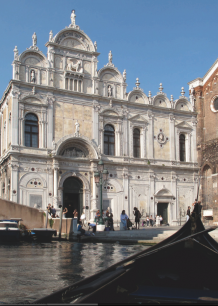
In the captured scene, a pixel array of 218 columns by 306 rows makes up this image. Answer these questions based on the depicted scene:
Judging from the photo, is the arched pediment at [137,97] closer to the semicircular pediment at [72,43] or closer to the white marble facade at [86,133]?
the white marble facade at [86,133]

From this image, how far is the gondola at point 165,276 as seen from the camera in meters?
3.12

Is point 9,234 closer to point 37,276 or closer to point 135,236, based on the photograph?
point 135,236

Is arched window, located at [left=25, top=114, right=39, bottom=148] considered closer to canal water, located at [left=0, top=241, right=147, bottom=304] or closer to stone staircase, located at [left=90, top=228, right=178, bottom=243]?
stone staircase, located at [left=90, top=228, right=178, bottom=243]

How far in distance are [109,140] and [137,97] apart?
4.46m

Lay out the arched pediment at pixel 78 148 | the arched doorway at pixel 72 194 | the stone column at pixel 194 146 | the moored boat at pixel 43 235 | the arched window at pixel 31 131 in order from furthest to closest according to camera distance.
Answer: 1. the stone column at pixel 194 146
2. the arched pediment at pixel 78 148
3. the arched doorway at pixel 72 194
4. the arched window at pixel 31 131
5. the moored boat at pixel 43 235

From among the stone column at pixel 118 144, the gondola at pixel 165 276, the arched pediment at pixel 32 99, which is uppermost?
the arched pediment at pixel 32 99

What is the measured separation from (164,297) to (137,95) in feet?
93.1

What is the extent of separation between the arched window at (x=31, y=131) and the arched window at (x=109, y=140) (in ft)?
17.5

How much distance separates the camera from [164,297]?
3.25 m

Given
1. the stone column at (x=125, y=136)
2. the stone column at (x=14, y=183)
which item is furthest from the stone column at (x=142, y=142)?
the stone column at (x=14, y=183)

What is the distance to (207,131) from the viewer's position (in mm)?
32656

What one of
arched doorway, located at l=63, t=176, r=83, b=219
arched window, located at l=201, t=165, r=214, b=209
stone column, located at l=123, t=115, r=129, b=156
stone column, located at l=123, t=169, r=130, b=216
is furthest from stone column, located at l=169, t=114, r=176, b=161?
arched doorway, located at l=63, t=176, r=83, b=219

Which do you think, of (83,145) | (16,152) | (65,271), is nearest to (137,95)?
(83,145)

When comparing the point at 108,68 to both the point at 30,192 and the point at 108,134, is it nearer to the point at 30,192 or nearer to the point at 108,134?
the point at 108,134
